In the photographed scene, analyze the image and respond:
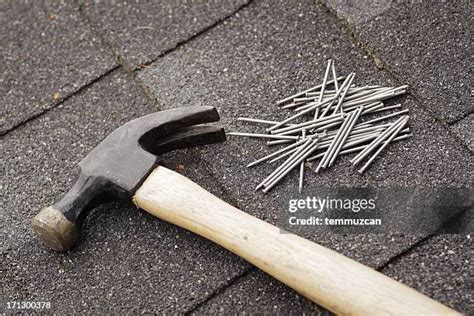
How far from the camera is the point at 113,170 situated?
2566 mm

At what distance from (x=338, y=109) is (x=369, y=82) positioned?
23 centimetres

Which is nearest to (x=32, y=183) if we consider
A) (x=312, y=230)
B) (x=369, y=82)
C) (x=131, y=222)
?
(x=131, y=222)

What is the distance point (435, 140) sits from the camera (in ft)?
8.94

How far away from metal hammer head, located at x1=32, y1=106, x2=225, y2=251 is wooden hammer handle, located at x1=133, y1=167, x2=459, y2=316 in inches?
2.9

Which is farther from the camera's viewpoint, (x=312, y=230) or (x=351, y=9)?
(x=351, y=9)

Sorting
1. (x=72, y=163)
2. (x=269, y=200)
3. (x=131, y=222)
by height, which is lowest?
(x=269, y=200)

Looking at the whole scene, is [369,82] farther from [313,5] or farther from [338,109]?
[313,5]

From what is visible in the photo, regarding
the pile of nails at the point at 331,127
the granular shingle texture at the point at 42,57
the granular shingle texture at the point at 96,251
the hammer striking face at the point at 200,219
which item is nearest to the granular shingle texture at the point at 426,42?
the pile of nails at the point at 331,127

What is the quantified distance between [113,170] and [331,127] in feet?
3.10

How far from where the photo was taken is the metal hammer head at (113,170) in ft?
8.30

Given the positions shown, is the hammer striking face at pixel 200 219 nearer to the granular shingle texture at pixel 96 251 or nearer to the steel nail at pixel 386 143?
the granular shingle texture at pixel 96 251

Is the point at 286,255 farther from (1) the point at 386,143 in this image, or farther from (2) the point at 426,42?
(2) the point at 426,42

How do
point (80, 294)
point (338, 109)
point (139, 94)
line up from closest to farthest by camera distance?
point (80, 294), point (338, 109), point (139, 94)

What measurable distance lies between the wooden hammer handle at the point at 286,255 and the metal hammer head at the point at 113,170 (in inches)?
2.9
